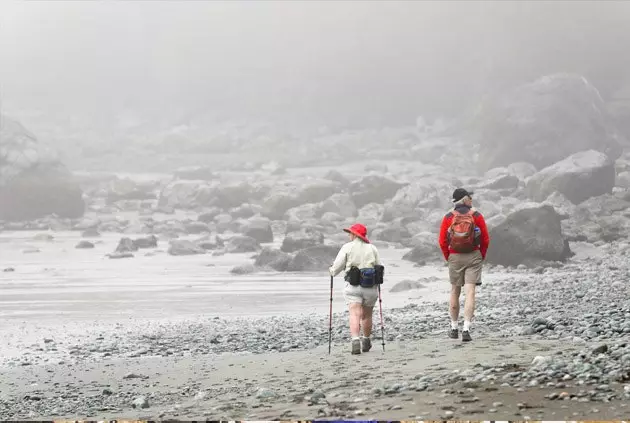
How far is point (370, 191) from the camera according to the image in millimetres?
13320

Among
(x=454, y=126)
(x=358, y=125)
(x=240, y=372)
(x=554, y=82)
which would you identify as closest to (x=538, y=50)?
(x=554, y=82)

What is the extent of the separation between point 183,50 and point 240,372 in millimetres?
6929

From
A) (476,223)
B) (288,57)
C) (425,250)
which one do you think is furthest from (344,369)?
(288,57)

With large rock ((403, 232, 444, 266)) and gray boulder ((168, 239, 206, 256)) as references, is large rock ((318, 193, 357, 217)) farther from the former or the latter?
gray boulder ((168, 239, 206, 256))

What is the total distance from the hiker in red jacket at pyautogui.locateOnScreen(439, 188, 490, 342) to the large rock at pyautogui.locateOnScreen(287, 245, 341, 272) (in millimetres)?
4941

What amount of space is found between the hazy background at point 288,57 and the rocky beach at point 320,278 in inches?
17.2

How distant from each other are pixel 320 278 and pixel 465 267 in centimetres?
482

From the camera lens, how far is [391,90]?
1358 centimetres

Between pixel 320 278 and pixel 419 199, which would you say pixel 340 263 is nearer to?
pixel 320 278

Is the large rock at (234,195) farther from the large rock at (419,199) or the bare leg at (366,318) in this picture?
the bare leg at (366,318)

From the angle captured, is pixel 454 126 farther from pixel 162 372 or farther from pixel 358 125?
pixel 162 372

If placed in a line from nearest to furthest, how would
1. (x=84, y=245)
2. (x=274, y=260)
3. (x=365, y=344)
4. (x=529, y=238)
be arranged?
(x=365, y=344) → (x=529, y=238) → (x=274, y=260) → (x=84, y=245)

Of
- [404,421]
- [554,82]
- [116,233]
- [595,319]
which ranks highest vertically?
[554,82]

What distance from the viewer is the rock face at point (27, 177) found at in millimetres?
12961
